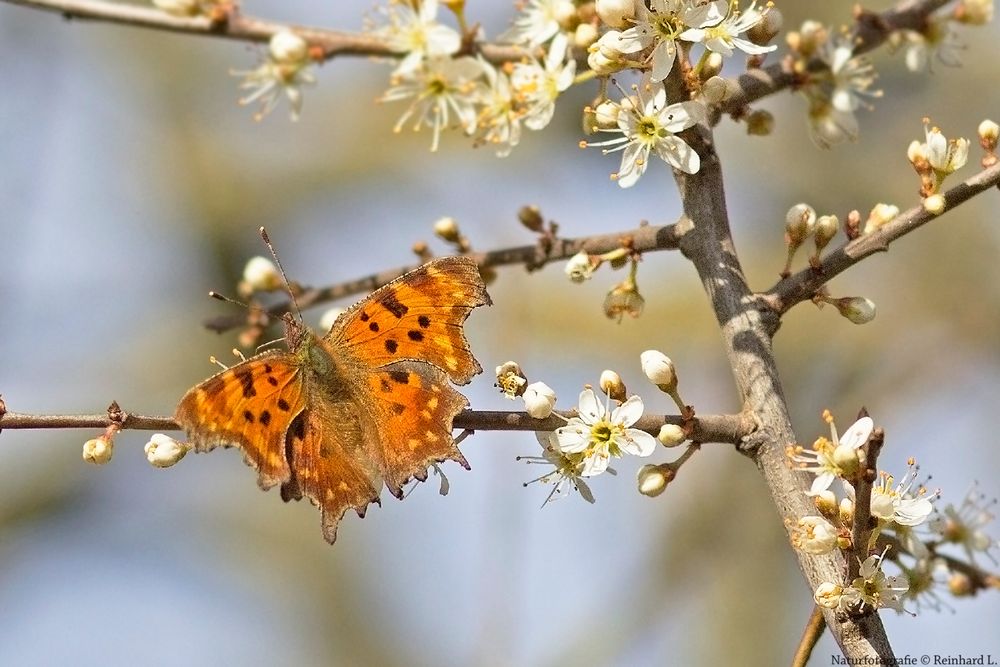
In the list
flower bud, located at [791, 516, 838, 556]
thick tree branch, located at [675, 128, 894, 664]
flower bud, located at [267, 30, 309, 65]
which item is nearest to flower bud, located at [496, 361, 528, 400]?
thick tree branch, located at [675, 128, 894, 664]

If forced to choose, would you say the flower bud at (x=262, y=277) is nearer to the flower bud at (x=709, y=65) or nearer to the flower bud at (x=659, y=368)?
the flower bud at (x=659, y=368)

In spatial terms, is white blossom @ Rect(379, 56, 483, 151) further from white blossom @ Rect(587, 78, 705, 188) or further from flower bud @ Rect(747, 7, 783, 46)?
flower bud @ Rect(747, 7, 783, 46)

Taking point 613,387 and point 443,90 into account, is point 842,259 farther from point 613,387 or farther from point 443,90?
point 443,90

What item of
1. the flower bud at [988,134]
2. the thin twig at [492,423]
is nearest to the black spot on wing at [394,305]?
the thin twig at [492,423]

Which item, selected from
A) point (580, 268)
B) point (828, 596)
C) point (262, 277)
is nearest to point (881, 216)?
point (580, 268)

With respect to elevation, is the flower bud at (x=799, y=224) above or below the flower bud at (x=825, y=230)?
above

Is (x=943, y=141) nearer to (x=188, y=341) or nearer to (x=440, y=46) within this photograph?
(x=440, y=46)
